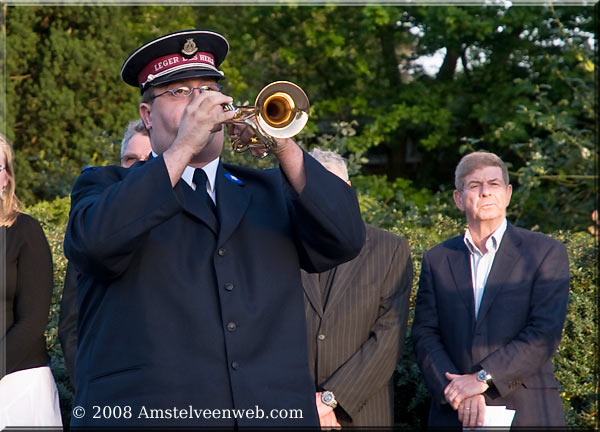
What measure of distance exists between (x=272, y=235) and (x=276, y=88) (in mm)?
476

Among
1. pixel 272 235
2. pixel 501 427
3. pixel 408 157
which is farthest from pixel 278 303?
pixel 408 157

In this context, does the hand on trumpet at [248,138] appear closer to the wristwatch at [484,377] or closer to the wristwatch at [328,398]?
the wristwatch at [328,398]

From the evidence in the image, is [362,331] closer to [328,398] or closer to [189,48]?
[328,398]

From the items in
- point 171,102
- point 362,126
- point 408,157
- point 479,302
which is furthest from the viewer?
point 408,157

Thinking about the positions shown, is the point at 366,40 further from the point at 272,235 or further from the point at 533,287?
the point at 272,235

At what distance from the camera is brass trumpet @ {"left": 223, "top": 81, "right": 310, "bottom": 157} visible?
2.44m

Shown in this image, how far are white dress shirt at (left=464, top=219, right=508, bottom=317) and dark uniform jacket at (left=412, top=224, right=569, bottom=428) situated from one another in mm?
38

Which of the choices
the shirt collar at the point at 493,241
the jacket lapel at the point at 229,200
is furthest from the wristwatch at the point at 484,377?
the jacket lapel at the point at 229,200

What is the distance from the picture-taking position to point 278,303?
2525mm

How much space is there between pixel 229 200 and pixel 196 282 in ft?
1.04

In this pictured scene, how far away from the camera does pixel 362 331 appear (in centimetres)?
462

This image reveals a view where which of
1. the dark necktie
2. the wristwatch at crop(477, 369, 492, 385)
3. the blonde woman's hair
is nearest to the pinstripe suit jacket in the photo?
the wristwatch at crop(477, 369, 492, 385)

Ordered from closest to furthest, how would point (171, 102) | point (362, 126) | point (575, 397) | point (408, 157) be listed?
point (171, 102), point (575, 397), point (362, 126), point (408, 157)

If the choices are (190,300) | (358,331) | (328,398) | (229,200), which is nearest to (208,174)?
(229,200)
